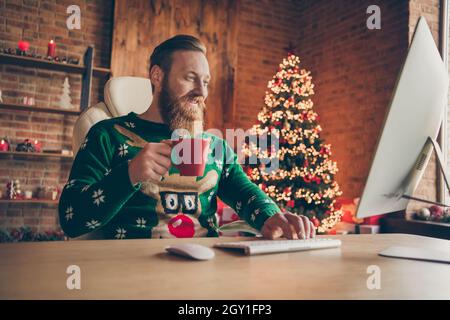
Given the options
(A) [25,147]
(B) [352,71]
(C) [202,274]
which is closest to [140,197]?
(C) [202,274]

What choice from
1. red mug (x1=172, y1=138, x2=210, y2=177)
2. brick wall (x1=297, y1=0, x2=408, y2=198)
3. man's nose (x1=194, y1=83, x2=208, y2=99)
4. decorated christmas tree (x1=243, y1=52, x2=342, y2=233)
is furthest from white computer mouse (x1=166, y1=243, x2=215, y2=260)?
brick wall (x1=297, y1=0, x2=408, y2=198)

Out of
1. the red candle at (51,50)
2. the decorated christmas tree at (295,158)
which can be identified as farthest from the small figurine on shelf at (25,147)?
the decorated christmas tree at (295,158)

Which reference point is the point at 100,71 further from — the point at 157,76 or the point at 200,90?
the point at 200,90

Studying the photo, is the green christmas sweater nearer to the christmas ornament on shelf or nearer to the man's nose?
the man's nose

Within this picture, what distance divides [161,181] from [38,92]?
133 inches

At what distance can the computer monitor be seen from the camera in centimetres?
77

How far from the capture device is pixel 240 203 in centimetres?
151

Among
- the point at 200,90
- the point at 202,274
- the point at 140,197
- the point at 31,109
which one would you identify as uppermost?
the point at 31,109

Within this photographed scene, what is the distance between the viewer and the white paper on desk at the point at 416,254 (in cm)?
87

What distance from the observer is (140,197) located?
1354mm

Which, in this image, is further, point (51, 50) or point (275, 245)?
point (51, 50)

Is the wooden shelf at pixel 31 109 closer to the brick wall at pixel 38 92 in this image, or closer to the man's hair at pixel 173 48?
the brick wall at pixel 38 92

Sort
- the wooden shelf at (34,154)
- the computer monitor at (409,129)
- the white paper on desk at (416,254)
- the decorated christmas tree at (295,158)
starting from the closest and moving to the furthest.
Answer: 1. the computer monitor at (409,129)
2. the white paper on desk at (416,254)
3. the wooden shelf at (34,154)
4. the decorated christmas tree at (295,158)

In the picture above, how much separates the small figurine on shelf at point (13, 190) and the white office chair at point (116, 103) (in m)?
2.62
